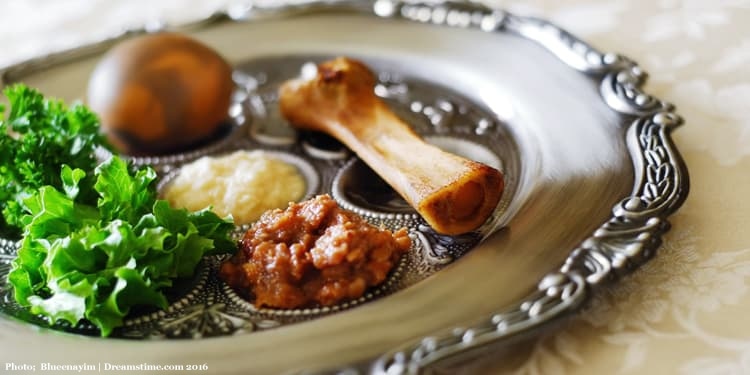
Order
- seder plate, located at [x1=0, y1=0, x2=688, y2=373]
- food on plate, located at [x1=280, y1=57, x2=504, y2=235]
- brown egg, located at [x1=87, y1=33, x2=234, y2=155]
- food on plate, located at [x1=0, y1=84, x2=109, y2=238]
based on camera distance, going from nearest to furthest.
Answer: seder plate, located at [x1=0, y1=0, x2=688, y2=373], food on plate, located at [x1=280, y1=57, x2=504, y2=235], food on plate, located at [x1=0, y1=84, x2=109, y2=238], brown egg, located at [x1=87, y1=33, x2=234, y2=155]

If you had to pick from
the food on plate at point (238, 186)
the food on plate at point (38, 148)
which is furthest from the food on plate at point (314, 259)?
the food on plate at point (38, 148)

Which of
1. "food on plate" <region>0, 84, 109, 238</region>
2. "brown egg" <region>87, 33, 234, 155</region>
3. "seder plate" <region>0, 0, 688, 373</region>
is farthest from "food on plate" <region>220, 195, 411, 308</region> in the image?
"brown egg" <region>87, 33, 234, 155</region>

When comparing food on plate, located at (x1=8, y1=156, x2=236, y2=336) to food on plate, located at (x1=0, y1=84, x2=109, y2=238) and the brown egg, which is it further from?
the brown egg

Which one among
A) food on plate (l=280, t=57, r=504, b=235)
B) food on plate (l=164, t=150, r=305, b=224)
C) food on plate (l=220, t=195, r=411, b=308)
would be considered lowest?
food on plate (l=164, t=150, r=305, b=224)

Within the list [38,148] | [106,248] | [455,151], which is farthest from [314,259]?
[38,148]

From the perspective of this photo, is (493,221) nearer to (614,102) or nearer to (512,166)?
(512,166)

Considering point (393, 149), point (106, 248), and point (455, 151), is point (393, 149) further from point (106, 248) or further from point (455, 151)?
point (106, 248)

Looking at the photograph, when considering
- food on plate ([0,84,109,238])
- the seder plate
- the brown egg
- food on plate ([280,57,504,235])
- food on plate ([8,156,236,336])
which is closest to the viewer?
the seder plate
